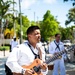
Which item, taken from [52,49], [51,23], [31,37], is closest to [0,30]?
[51,23]

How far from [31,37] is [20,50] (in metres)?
0.27

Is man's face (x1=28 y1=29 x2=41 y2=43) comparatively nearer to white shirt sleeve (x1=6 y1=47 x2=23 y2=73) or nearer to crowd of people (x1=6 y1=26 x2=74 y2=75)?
crowd of people (x1=6 y1=26 x2=74 y2=75)

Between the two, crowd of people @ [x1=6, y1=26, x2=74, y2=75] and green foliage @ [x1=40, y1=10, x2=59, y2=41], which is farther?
green foliage @ [x1=40, y1=10, x2=59, y2=41]

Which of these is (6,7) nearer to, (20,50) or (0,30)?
(0,30)

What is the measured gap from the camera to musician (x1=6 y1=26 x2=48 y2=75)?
4.39 meters

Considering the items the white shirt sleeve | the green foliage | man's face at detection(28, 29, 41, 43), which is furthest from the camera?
the green foliage

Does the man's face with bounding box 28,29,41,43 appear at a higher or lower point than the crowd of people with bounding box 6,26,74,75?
higher

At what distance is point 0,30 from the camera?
5322 cm

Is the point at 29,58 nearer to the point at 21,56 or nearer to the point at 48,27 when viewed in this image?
the point at 21,56

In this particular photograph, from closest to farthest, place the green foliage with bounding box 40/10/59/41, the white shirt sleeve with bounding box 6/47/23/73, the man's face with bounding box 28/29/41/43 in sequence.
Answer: the white shirt sleeve with bounding box 6/47/23/73
the man's face with bounding box 28/29/41/43
the green foliage with bounding box 40/10/59/41

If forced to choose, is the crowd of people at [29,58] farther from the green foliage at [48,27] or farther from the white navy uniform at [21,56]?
the green foliage at [48,27]

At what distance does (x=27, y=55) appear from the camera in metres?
4.48

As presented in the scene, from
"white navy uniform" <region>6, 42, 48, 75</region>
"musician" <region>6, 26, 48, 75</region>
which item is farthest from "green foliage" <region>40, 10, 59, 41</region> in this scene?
"white navy uniform" <region>6, 42, 48, 75</region>

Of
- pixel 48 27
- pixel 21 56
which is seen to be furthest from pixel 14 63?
pixel 48 27
